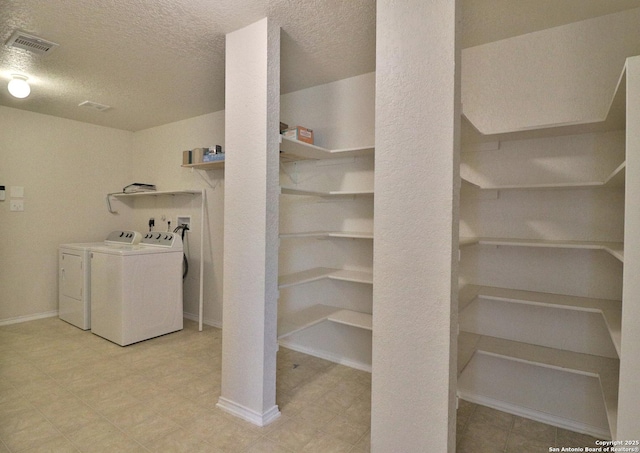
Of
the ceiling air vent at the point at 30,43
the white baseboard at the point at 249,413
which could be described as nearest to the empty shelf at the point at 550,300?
the white baseboard at the point at 249,413

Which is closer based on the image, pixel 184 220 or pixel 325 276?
pixel 325 276

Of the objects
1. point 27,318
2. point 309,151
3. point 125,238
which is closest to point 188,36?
point 309,151

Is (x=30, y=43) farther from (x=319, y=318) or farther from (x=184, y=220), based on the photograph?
(x=319, y=318)

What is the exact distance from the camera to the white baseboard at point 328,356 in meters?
2.71

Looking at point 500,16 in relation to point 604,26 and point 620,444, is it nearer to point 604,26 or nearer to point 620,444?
point 604,26

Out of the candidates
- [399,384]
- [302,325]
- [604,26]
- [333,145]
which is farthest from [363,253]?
[604,26]

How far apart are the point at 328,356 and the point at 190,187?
8.05 ft

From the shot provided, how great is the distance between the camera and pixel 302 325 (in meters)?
2.40

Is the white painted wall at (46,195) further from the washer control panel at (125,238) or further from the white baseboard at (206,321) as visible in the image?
the white baseboard at (206,321)

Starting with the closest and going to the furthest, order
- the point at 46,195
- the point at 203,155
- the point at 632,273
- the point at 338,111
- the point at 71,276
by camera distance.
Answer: the point at 632,273 < the point at 338,111 < the point at 203,155 < the point at 71,276 < the point at 46,195

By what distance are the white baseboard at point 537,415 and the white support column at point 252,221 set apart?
1.29 m

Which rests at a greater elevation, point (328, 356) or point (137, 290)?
point (137, 290)

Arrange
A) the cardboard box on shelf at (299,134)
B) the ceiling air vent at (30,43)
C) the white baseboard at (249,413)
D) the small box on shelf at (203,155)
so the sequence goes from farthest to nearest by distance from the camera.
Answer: the small box on shelf at (203,155), the cardboard box on shelf at (299,134), the ceiling air vent at (30,43), the white baseboard at (249,413)

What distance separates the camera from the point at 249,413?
1990 millimetres
